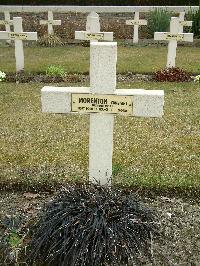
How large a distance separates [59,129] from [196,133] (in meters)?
2.01

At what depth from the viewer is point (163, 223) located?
4031mm

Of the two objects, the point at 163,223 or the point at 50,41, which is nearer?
the point at 163,223

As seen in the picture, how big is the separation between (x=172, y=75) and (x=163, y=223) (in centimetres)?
628

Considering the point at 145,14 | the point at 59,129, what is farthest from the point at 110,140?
the point at 145,14

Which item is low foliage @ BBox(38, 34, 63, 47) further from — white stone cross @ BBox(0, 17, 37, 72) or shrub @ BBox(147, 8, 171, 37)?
white stone cross @ BBox(0, 17, 37, 72)

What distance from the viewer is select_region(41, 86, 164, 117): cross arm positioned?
3.77 m

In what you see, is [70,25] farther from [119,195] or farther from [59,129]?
[119,195]

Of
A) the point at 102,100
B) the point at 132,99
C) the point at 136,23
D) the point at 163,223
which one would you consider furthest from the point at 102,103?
the point at 136,23

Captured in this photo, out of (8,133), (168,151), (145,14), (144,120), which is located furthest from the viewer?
(145,14)

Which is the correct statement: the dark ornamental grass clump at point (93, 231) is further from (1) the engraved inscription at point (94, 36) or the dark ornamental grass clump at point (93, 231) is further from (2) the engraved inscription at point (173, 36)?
(1) the engraved inscription at point (94, 36)

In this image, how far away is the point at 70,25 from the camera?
1675 cm

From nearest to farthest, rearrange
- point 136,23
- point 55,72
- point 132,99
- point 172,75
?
point 132,99 → point 172,75 → point 55,72 → point 136,23
